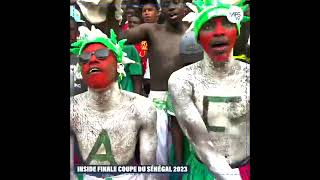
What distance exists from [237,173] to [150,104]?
80 centimetres

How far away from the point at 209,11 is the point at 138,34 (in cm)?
53

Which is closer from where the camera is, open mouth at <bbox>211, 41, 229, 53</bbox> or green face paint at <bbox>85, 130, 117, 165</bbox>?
open mouth at <bbox>211, 41, 229, 53</bbox>

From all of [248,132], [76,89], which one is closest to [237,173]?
[248,132]

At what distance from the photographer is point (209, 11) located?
4.16 metres

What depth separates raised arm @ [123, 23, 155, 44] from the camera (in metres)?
4.22

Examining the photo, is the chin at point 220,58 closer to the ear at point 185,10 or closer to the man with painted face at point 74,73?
the ear at point 185,10

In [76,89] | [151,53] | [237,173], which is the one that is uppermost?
[151,53]

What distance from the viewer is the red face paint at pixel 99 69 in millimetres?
4234

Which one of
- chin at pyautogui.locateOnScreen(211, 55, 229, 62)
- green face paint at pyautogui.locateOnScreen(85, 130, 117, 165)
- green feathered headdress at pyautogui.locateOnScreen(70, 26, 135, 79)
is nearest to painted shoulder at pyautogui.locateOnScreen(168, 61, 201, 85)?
chin at pyautogui.locateOnScreen(211, 55, 229, 62)

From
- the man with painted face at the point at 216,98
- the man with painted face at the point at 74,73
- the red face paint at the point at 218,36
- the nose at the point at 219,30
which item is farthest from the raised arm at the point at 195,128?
the man with painted face at the point at 74,73

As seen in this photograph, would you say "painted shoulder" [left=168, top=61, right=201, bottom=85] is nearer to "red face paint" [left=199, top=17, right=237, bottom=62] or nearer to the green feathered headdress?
"red face paint" [left=199, top=17, right=237, bottom=62]

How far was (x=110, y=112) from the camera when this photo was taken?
429 cm

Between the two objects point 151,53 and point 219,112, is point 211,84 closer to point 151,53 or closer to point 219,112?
point 219,112

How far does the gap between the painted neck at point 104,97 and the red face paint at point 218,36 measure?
720 millimetres
